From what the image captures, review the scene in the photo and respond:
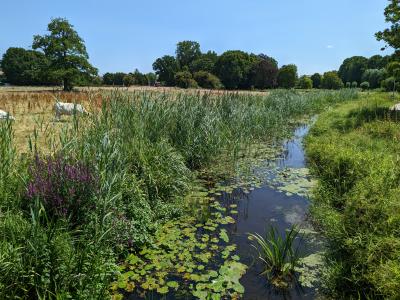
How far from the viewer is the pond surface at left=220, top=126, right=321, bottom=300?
11.9 feet

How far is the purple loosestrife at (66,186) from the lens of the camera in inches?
141

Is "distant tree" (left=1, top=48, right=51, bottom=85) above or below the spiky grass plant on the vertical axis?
above

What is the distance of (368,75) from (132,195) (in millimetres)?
67247

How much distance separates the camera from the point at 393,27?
45.7 feet

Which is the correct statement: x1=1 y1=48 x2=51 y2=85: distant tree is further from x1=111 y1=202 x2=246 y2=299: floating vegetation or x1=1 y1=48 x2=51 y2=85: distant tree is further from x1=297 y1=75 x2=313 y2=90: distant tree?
x1=111 y1=202 x2=246 y2=299: floating vegetation

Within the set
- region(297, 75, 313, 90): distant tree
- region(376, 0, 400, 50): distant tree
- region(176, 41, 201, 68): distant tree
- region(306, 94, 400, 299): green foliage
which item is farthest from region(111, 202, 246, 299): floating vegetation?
region(176, 41, 201, 68): distant tree

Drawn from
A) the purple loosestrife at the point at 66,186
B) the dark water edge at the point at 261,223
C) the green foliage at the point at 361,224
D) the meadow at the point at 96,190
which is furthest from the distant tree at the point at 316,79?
the purple loosestrife at the point at 66,186

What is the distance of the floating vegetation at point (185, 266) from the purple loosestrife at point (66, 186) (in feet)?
2.99

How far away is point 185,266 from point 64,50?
40540 millimetres

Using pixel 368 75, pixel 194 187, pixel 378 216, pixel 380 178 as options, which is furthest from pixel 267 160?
pixel 368 75

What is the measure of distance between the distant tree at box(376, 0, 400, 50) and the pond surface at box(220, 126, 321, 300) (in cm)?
991

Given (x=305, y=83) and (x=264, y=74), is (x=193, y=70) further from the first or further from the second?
(x=305, y=83)

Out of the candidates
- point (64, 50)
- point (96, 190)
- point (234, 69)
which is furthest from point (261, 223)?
point (234, 69)

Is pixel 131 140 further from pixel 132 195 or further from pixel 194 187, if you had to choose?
pixel 194 187
